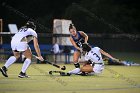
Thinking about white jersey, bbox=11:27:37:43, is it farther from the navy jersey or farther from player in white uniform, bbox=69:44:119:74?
the navy jersey

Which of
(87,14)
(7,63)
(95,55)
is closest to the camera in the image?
(7,63)

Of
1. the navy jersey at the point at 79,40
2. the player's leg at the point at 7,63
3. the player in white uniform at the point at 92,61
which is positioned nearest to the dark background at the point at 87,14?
the navy jersey at the point at 79,40

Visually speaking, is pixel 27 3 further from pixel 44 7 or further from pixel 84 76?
pixel 84 76

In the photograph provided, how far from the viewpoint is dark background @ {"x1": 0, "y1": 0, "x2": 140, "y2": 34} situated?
4418 centimetres

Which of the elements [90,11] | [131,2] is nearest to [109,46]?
[90,11]

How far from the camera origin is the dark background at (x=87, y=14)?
4418 cm

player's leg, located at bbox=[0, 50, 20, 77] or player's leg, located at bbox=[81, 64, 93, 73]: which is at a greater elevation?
player's leg, located at bbox=[0, 50, 20, 77]

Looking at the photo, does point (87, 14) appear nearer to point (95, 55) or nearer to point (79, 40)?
point (79, 40)

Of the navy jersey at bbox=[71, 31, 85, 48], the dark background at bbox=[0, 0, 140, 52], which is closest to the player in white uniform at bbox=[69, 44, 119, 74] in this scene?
the navy jersey at bbox=[71, 31, 85, 48]

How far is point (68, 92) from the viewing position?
1077cm

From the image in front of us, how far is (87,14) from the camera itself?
4441 cm

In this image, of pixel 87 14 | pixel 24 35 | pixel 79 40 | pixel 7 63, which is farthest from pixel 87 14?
pixel 7 63

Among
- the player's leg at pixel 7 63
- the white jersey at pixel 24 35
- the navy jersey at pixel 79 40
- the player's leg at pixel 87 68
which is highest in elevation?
the white jersey at pixel 24 35

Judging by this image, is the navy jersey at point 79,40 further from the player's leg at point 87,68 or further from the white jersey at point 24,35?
the white jersey at point 24,35
